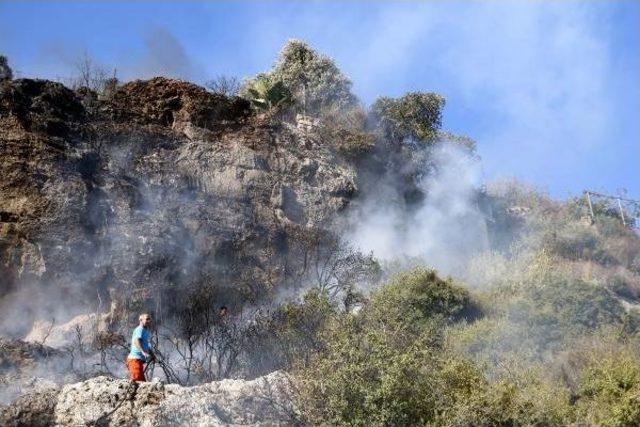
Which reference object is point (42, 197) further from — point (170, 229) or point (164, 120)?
point (164, 120)

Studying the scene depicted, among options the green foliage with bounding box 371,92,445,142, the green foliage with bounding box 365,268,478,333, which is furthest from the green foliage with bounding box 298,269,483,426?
the green foliage with bounding box 371,92,445,142

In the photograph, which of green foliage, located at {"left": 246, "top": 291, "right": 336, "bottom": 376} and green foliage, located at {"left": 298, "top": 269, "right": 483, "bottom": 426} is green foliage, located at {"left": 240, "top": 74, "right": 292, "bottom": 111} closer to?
green foliage, located at {"left": 246, "top": 291, "right": 336, "bottom": 376}

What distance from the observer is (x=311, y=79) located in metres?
28.3

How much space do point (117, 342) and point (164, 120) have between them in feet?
27.9

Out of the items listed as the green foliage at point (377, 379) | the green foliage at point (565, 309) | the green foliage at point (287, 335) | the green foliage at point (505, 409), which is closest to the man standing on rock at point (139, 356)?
the green foliage at point (377, 379)

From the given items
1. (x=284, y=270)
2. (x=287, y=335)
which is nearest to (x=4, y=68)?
(x=284, y=270)

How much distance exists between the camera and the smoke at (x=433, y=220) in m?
23.5

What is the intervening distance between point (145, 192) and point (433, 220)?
10053 mm

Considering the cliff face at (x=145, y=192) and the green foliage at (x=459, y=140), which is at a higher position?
the green foliage at (x=459, y=140)

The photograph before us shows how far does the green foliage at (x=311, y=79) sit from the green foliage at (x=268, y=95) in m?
1.45

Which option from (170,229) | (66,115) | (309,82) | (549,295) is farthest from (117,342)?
(309,82)

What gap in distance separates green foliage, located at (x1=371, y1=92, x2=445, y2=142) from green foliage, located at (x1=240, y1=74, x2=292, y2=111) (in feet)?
10.8

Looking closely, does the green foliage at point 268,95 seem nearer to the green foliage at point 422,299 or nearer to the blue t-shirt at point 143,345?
the green foliage at point 422,299

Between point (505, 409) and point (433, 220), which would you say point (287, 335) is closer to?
point (505, 409)
